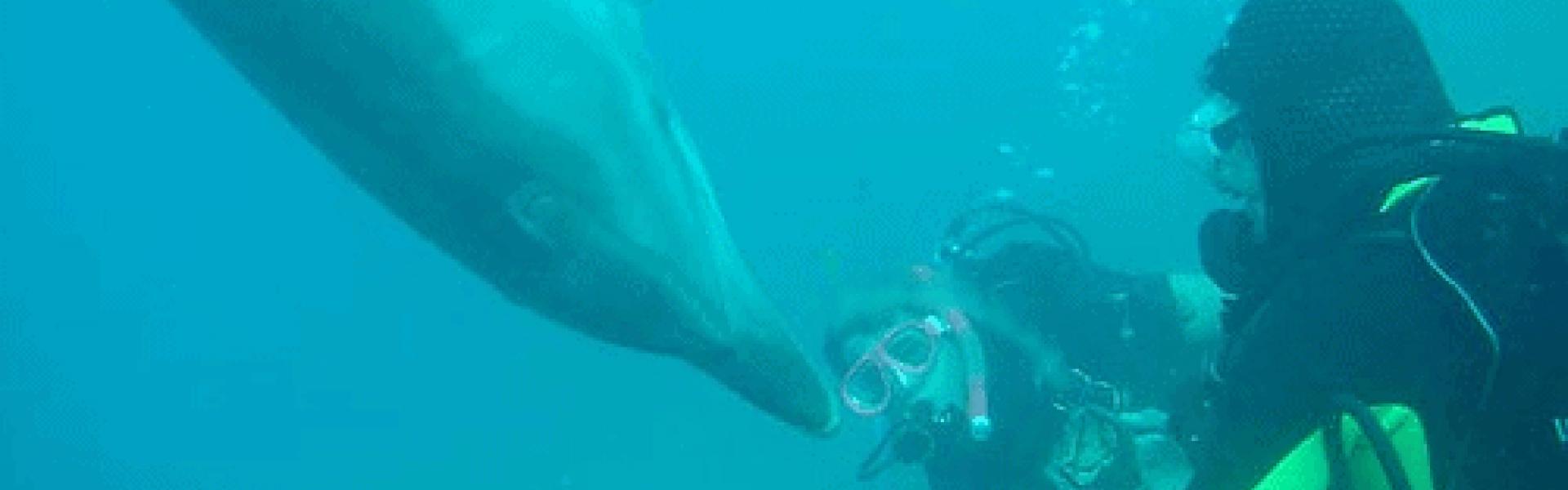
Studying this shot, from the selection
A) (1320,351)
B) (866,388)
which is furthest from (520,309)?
(1320,351)

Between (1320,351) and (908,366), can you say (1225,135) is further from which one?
(908,366)

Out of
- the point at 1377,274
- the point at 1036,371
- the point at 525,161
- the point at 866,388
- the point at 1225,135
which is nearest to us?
the point at 1377,274

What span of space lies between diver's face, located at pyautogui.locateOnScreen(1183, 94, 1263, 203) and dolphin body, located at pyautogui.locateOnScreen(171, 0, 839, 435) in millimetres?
1558

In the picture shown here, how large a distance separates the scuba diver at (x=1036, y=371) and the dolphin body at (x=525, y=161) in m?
1.68

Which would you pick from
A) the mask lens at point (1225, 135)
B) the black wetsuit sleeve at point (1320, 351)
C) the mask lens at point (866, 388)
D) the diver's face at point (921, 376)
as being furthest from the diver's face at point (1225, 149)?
the mask lens at point (866, 388)

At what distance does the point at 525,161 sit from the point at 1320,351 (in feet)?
7.65

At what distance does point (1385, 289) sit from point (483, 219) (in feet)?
8.31

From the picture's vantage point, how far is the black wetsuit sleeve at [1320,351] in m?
2.23

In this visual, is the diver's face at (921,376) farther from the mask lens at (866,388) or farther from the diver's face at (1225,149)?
the diver's face at (1225,149)

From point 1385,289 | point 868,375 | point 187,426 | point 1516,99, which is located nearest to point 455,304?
point 187,426

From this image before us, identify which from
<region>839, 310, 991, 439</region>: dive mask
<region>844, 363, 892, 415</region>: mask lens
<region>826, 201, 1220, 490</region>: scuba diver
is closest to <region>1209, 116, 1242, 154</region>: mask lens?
<region>826, 201, 1220, 490</region>: scuba diver

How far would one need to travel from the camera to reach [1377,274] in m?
2.28

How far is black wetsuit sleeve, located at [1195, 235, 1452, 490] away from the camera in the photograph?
2227mm

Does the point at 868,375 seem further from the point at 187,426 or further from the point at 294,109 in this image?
the point at 187,426
